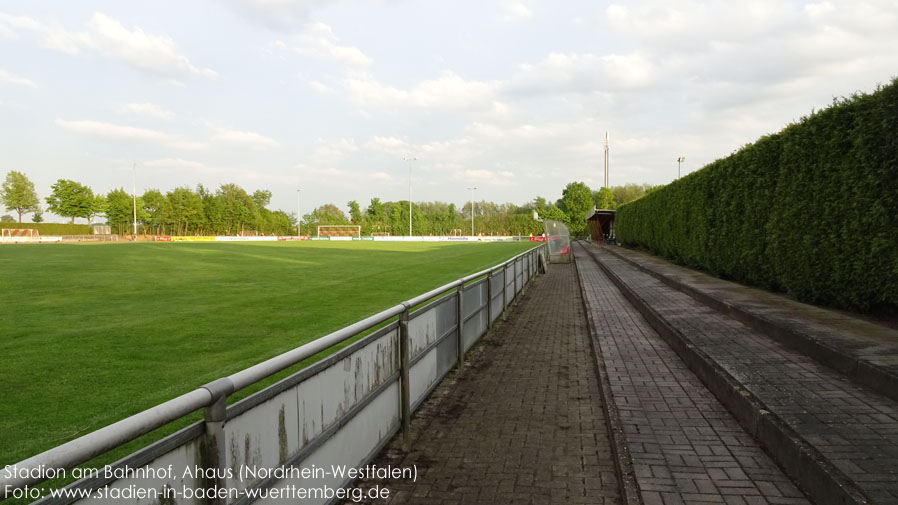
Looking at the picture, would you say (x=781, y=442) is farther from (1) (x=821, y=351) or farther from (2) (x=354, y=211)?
(2) (x=354, y=211)

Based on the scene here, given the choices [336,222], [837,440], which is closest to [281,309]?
[837,440]

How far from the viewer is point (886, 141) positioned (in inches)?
253

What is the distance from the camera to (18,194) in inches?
3140

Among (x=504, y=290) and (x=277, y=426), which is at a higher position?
(x=277, y=426)

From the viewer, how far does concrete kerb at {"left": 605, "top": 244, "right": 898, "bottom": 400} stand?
14.1 feet

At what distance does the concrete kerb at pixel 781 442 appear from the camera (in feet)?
9.32

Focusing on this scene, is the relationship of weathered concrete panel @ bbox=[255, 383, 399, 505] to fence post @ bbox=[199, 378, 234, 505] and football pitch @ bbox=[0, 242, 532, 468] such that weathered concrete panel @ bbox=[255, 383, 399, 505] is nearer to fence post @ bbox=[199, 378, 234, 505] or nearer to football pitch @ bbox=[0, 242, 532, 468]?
fence post @ bbox=[199, 378, 234, 505]

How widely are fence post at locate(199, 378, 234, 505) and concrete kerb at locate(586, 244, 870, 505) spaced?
3056 millimetres

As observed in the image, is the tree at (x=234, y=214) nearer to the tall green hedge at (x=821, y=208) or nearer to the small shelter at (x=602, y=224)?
the small shelter at (x=602, y=224)

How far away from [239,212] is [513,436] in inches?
4355

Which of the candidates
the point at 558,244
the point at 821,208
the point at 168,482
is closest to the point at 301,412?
the point at 168,482

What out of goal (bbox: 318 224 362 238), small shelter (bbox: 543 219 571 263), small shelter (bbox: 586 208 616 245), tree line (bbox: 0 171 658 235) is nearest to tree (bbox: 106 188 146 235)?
tree line (bbox: 0 171 658 235)

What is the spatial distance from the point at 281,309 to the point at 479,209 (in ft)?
473

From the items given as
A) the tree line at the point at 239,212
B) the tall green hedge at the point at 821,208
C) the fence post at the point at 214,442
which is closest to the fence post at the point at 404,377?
the fence post at the point at 214,442
